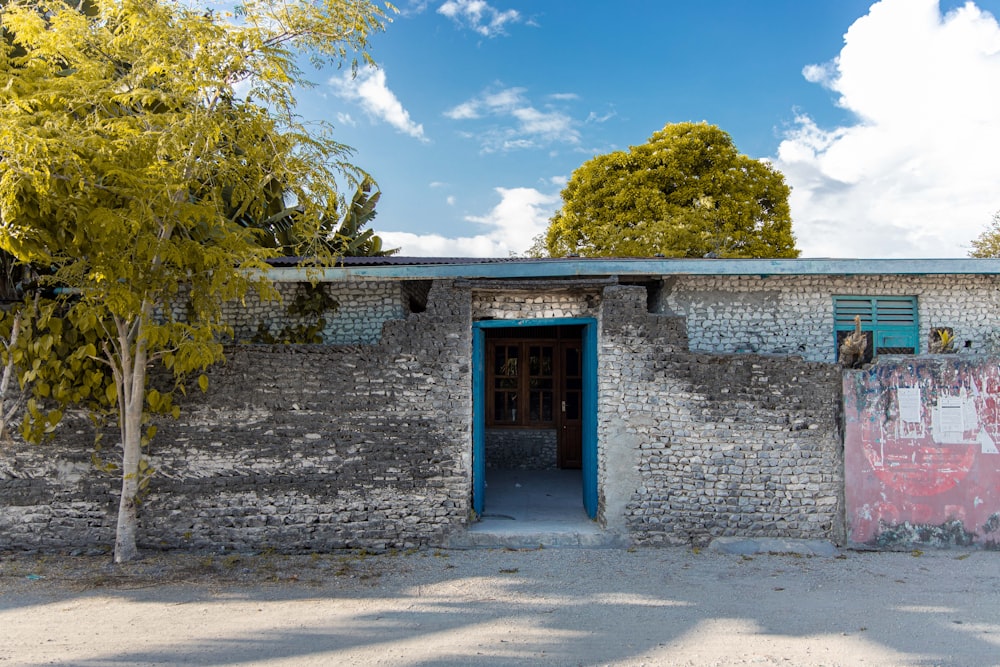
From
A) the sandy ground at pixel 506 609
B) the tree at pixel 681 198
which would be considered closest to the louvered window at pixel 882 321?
the sandy ground at pixel 506 609

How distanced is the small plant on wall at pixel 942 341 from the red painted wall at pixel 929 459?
0.53 meters

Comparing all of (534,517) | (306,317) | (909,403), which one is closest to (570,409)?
(534,517)

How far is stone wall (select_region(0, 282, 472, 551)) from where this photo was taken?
7070mm

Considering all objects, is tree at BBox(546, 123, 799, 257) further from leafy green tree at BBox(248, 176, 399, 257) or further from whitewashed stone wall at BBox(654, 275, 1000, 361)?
whitewashed stone wall at BBox(654, 275, 1000, 361)

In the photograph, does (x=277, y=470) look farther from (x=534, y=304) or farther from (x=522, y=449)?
(x=522, y=449)

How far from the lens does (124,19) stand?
6.02 metres

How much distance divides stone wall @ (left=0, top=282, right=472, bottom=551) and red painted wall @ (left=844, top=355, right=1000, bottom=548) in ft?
14.1

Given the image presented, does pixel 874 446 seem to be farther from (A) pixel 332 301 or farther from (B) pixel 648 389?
(A) pixel 332 301

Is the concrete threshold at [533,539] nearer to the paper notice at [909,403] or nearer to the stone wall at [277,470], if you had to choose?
the stone wall at [277,470]

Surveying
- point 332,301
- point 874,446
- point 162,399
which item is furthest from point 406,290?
point 874,446

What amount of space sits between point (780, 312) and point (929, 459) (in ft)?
7.56

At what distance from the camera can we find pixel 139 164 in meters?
5.81

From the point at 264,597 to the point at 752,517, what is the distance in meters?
5.03

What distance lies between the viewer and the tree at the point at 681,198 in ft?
64.1
